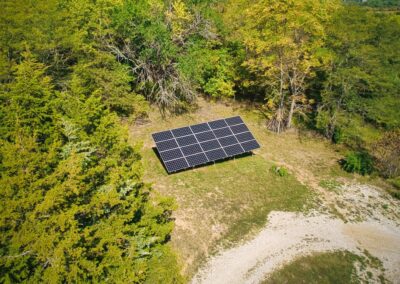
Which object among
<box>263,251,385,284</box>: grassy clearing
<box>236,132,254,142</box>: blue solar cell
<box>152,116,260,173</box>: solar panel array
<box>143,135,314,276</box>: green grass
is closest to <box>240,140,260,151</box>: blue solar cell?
<box>152,116,260,173</box>: solar panel array

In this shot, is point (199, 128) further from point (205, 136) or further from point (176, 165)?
point (176, 165)

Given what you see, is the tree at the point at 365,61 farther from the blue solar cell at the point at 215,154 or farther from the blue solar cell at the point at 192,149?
the blue solar cell at the point at 192,149

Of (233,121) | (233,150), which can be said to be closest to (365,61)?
(233,121)

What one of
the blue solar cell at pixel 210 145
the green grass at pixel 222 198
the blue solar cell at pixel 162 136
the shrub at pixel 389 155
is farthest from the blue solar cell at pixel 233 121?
the shrub at pixel 389 155

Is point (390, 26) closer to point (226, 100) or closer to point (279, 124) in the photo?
point (279, 124)

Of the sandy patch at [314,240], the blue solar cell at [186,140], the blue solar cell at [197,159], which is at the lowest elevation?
the sandy patch at [314,240]

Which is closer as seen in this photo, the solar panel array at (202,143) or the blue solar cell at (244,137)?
the solar panel array at (202,143)
